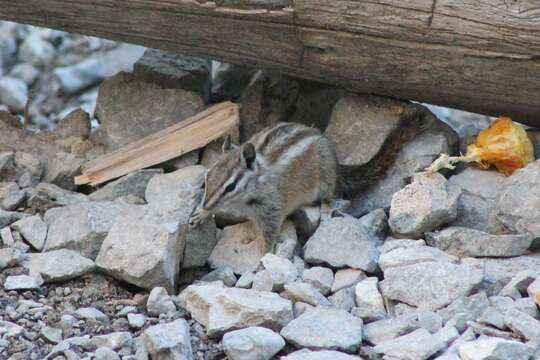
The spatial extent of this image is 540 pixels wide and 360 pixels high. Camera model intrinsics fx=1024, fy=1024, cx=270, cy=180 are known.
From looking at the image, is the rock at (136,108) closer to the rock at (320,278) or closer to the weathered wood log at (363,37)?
the weathered wood log at (363,37)

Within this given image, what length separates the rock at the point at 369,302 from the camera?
5211mm

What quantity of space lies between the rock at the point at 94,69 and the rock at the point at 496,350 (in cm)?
598

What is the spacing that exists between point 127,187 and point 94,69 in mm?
3787

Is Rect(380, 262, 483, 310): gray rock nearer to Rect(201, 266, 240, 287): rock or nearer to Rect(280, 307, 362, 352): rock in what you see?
Rect(280, 307, 362, 352): rock

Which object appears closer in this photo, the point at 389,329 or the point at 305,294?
the point at 389,329

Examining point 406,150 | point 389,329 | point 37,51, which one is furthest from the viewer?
point 37,51

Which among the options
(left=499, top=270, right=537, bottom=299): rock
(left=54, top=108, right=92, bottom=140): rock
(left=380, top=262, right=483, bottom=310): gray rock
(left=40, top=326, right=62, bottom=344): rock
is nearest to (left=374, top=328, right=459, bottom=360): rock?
(left=380, top=262, right=483, bottom=310): gray rock

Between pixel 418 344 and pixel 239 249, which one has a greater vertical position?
pixel 418 344

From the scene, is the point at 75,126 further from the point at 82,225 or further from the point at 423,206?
the point at 423,206

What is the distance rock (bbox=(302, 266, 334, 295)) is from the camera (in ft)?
18.1

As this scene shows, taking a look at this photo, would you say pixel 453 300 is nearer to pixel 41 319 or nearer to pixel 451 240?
pixel 451 240

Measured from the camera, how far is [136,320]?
5.18 m

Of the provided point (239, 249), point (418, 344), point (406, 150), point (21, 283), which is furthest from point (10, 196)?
point (418, 344)

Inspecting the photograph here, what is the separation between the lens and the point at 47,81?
10.2 meters
